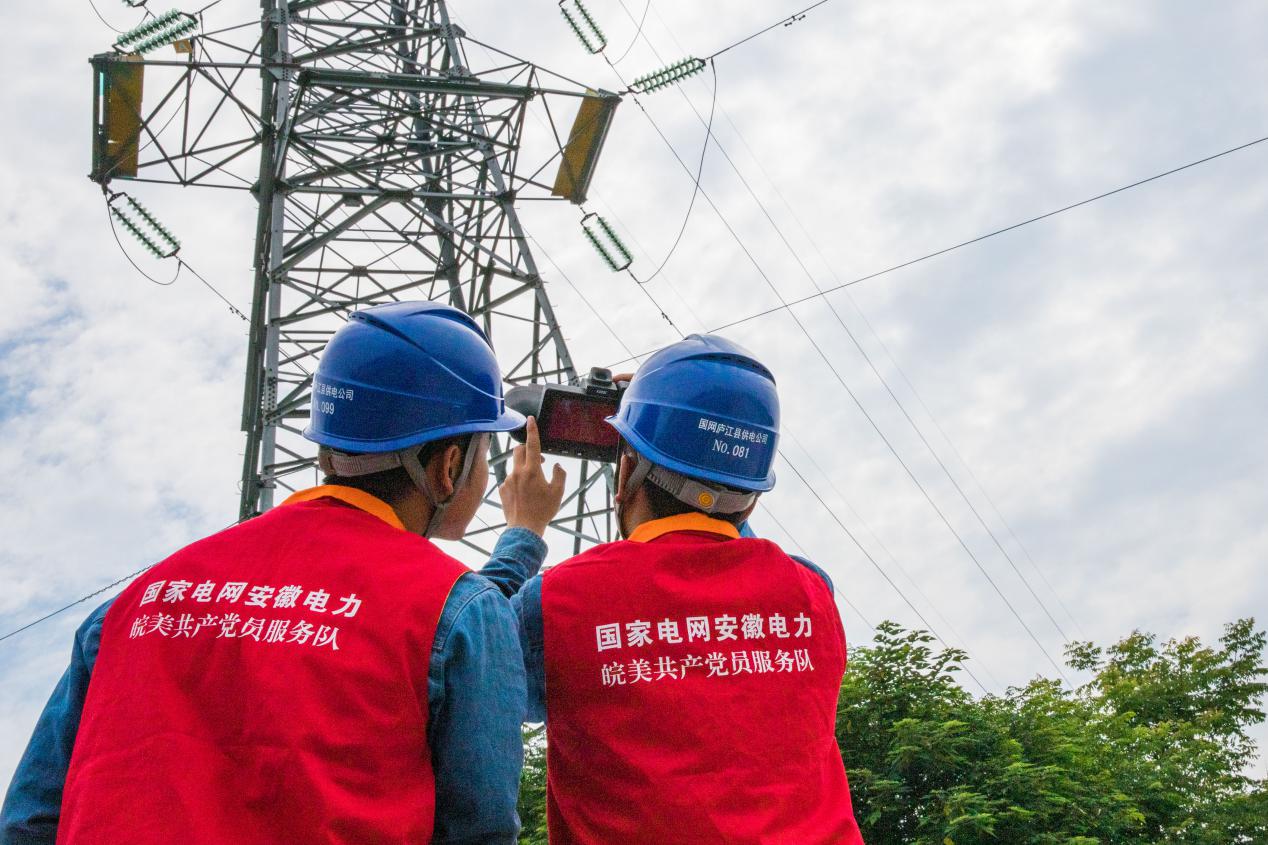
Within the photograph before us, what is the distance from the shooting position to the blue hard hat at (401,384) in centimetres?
188

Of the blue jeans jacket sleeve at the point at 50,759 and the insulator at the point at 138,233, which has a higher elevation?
the insulator at the point at 138,233

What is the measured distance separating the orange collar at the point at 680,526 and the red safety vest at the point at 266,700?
1.83 feet

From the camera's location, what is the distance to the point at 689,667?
195 cm

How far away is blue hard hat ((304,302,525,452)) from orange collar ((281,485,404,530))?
0.08 meters

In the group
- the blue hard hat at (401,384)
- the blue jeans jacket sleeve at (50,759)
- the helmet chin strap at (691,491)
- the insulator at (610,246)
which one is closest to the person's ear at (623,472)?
the helmet chin strap at (691,491)

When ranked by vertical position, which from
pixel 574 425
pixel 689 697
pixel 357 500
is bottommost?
pixel 689 697

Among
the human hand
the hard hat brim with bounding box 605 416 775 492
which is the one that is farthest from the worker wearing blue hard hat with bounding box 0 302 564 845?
the hard hat brim with bounding box 605 416 775 492

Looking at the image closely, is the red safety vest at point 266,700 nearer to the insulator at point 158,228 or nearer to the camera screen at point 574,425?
the camera screen at point 574,425

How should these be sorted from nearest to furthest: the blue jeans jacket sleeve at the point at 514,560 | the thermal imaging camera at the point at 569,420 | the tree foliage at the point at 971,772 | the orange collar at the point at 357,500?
the orange collar at the point at 357,500 → the blue jeans jacket sleeve at the point at 514,560 → the thermal imaging camera at the point at 569,420 → the tree foliage at the point at 971,772

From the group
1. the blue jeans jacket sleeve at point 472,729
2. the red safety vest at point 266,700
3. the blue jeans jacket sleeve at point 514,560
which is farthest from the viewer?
the blue jeans jacket sleeve at point 514,560

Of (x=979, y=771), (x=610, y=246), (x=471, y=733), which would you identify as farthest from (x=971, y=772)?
(x=471, y=733)

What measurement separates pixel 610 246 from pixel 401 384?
7086mm

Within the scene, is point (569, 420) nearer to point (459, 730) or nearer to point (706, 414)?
point (706, 414)

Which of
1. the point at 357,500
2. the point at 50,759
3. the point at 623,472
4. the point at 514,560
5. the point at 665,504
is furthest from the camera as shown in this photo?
the point at 623,472
